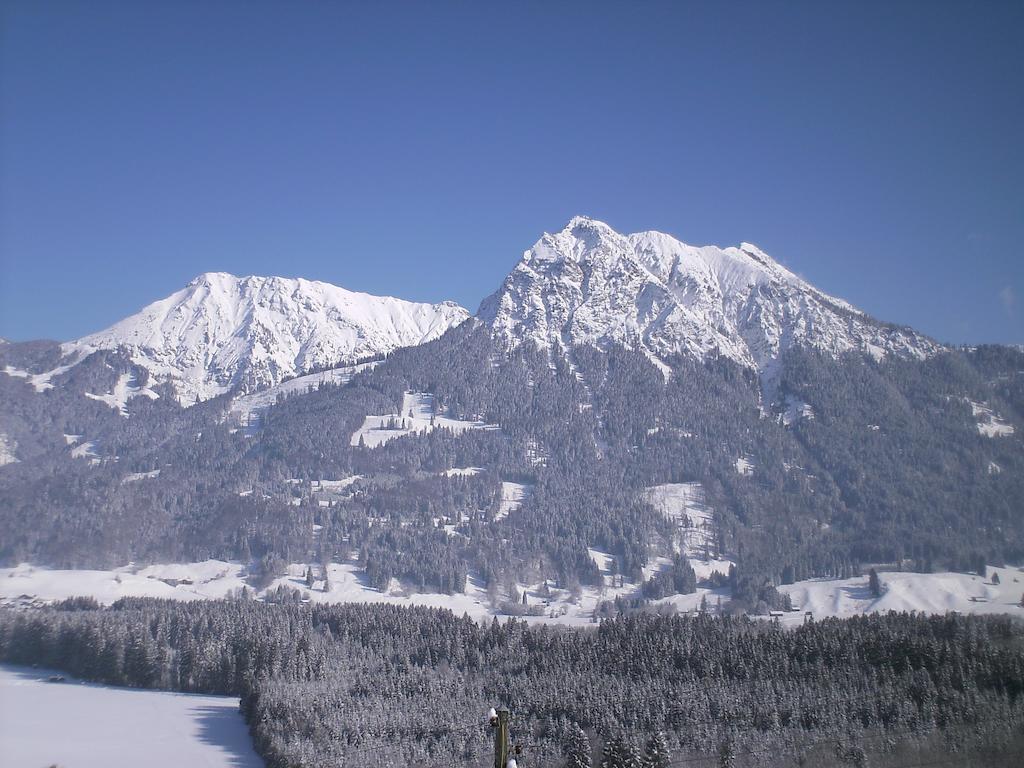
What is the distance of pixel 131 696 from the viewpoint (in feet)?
405

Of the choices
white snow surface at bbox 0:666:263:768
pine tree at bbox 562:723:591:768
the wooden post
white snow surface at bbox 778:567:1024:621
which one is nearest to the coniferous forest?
pine tree at bbox 562:723:591:768

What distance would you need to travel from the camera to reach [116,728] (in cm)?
10506

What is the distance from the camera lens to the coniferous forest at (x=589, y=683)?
257 feet

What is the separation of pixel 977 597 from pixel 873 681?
165 ft

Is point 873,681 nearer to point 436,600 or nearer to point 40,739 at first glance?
point 40,739

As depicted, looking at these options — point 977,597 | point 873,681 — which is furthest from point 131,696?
point 977,597

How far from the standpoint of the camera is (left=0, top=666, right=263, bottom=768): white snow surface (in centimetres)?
9350

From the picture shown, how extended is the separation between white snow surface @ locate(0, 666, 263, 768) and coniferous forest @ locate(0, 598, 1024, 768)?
3.97 metres

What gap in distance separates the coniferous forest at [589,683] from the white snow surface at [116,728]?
3.97 m

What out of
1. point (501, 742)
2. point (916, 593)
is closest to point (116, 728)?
point (501, 742)

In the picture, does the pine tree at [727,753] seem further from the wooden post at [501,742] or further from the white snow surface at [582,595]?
the white snow surface at [582,595]

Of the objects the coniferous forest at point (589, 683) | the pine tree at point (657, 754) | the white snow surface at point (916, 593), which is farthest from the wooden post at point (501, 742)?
the white snow surface at point (916, 593)

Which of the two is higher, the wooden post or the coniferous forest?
the wooden post

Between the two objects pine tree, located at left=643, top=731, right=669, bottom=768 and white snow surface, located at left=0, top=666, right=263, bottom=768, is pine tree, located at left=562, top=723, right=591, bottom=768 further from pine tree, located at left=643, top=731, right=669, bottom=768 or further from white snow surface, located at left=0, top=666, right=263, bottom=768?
white snow surface, located at left=0, top=666, right=263, bottom=768
